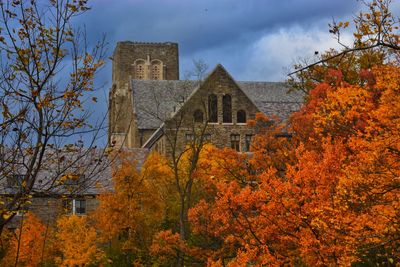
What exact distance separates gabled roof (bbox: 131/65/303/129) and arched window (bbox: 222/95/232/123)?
8.37 meters

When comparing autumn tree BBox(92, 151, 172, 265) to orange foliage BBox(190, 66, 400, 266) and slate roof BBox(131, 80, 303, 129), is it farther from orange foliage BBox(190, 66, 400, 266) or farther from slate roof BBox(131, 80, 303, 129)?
slate roof BBox(131, 80, 303, 129)

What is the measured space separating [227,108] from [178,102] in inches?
169

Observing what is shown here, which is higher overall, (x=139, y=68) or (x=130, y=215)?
(x=139, y=68)

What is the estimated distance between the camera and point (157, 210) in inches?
1625

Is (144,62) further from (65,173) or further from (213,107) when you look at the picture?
(65,173)

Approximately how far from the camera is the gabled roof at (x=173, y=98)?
64938mm

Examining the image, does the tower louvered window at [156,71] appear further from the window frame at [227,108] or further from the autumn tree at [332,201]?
the autumn tree at [332,201]

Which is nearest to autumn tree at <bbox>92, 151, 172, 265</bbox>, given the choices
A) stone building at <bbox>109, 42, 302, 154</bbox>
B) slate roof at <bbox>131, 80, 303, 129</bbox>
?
stone building at <bbox>109, 42, 302, 154</bbox>

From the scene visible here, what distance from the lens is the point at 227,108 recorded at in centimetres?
5572

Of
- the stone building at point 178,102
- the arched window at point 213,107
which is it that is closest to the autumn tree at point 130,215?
the stone building at point 178,102

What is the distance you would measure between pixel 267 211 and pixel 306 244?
380cm

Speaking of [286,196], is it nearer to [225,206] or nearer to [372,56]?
[225,206]

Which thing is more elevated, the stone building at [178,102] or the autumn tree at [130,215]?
the stone building at [178,102]

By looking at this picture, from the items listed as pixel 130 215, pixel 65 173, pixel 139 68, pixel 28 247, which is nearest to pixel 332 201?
pixel 65 173
